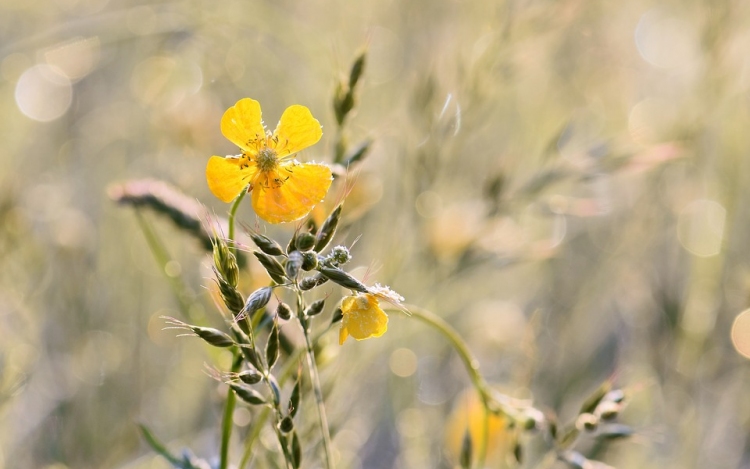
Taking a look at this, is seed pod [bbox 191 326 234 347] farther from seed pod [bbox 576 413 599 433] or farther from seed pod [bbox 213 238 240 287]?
seed pod [bbox 576 413 599 433]

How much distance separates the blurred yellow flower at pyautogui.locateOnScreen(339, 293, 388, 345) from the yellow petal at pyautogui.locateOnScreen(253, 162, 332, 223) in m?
0.14

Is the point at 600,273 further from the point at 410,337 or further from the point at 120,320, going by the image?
the point at 120,320

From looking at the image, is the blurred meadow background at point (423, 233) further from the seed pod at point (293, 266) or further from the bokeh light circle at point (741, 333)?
the seed pod at point (293, 266)

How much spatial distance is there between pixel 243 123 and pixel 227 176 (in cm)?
9

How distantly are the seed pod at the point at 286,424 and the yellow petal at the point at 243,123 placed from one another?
0.40 meters

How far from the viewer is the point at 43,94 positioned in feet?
11.0

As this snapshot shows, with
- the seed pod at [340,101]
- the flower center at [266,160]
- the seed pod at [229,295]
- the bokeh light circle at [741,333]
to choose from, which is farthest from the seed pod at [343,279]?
the bokeh light circle at [741,333]

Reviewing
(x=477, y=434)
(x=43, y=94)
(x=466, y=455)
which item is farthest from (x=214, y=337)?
(x=43, y=94)

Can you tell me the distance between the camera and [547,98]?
3.34m

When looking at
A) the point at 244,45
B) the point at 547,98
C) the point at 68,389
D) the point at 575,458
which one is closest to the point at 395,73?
the point at 547,98

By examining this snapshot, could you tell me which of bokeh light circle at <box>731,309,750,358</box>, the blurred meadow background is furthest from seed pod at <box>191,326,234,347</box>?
bokeh light circle at <box>731,309,750,358</box>

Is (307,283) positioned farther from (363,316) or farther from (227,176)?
(227,176)

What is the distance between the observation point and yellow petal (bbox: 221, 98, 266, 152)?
1048 mm

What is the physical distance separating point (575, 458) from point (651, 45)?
3658mm
